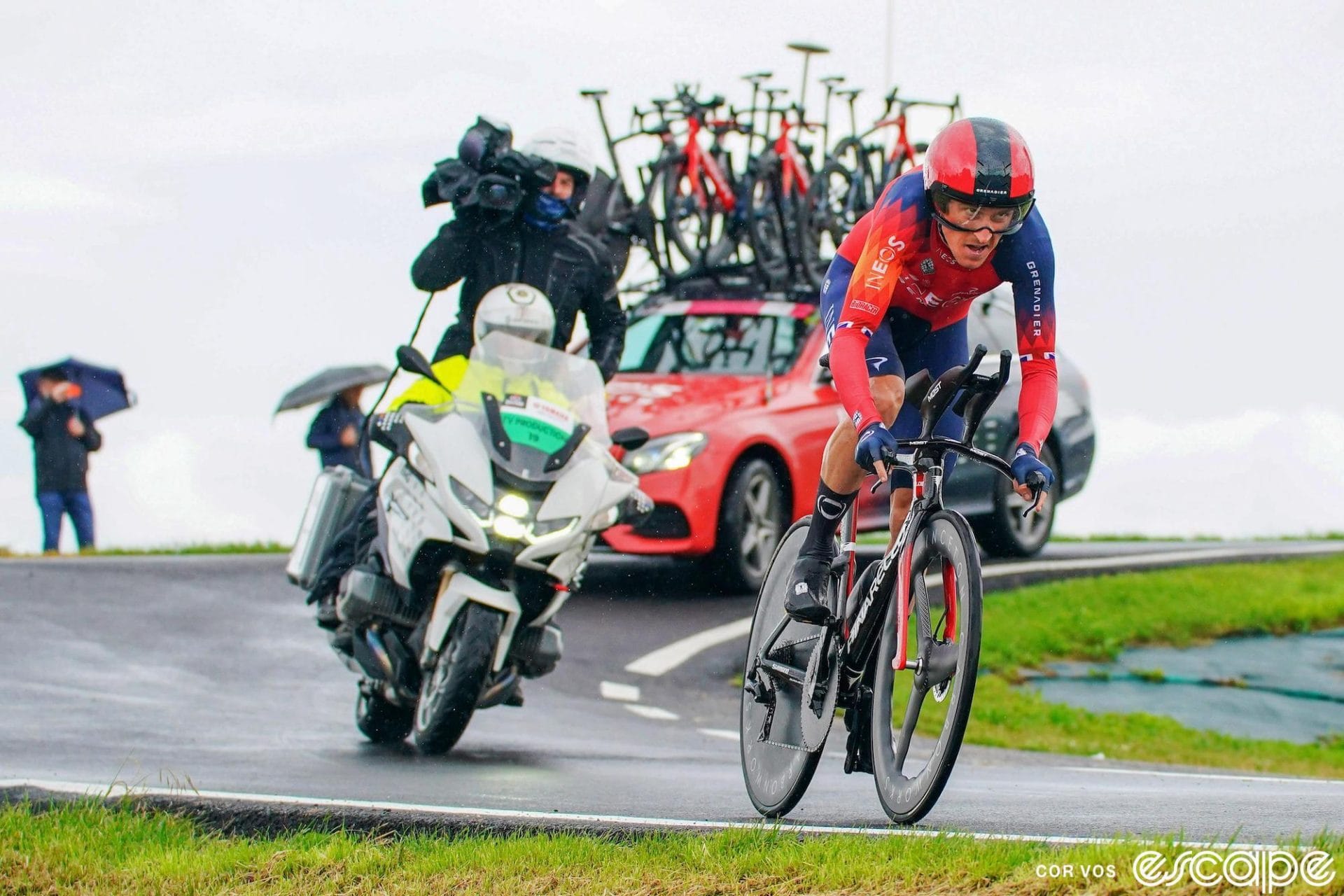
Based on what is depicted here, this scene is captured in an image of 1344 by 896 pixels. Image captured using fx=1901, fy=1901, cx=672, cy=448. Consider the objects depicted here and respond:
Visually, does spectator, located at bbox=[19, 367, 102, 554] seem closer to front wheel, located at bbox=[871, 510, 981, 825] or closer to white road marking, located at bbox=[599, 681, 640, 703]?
white road marking, located at bbox=[599, 681, 640, 703]

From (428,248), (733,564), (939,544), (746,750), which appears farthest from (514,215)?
(733,564)

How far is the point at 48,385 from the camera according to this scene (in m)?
16.0

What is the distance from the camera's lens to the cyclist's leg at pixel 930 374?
19.4ft

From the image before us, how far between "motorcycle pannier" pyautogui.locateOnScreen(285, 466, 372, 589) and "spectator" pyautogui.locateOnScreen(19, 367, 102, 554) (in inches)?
306

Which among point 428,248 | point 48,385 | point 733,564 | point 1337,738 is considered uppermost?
point 428,248

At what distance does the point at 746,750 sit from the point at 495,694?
1.65 metres

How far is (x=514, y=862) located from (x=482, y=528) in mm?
2350

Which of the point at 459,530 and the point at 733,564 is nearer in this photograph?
the point at 459,530

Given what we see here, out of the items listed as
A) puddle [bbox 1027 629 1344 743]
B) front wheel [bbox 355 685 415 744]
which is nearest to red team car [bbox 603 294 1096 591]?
puddle [bbox 1027 629 1344 743]

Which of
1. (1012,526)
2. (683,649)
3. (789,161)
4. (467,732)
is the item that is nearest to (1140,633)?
(1012,526)

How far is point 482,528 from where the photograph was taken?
287 inches

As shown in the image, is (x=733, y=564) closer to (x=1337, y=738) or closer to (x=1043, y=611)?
(x=1043, y=611)

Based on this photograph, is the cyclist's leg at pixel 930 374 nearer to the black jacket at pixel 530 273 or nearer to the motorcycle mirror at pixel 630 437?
the motorcycle mirror at pixel 630 437

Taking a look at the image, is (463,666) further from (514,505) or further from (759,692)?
(759,692)
